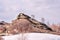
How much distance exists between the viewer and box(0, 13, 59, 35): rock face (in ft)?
16.8

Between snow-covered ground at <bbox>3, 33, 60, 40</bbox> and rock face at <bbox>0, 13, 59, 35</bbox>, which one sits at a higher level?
rock face at <bbox>0, 13, 59, 35</bbox>

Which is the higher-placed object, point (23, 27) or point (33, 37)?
point (23, 27)

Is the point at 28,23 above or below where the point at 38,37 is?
above

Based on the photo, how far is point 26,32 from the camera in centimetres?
504

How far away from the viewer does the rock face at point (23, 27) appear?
512cm

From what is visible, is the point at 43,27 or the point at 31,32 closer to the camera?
the point at 31,32

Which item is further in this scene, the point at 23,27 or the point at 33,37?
the point at 23,27

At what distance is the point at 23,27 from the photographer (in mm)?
5070

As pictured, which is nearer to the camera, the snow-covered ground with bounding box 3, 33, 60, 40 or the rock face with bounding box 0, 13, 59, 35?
the snow-covered ground with bounding box 3, 33, 60, 40

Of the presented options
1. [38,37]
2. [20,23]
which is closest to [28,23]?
[20,23]

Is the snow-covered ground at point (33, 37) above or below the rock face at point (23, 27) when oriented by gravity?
below

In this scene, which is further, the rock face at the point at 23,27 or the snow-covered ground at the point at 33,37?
the rock face at the point at 23,27

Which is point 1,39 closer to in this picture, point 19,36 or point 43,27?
point 19,36

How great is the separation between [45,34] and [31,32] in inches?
14.2
